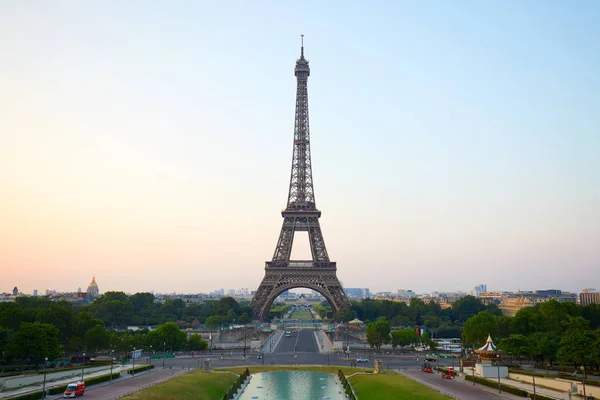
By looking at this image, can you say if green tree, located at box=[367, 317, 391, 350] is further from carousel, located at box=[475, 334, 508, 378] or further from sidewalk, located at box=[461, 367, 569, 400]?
sidewalk, located at box=[461, 367, 569, 400]

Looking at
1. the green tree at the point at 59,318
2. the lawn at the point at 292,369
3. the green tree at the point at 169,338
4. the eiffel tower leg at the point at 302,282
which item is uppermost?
the eiffel tower leg at the point at 302,282

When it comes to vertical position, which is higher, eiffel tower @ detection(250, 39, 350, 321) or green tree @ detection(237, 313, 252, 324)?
eiffel tower @ detection(250, 39, 350, 321)

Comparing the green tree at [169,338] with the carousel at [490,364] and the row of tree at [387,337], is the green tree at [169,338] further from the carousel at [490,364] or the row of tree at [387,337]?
the carousel at [490,364]

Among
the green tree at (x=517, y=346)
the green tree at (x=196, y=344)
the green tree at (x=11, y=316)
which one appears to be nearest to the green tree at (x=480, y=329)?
the green tree at (x=517, y=346)

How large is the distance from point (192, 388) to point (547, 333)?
45014 millimetres

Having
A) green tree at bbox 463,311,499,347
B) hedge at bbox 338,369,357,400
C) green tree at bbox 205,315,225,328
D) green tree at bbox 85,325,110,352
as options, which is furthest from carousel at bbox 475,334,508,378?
green tree at bbox 205,315,225,328

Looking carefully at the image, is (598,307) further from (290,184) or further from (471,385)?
(290,184)

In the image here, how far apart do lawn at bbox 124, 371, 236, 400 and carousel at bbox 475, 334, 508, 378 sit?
24.3 metres

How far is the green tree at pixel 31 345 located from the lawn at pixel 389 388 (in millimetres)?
30717

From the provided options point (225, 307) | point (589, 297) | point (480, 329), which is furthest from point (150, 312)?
point (589, 297)

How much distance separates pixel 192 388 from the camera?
46.6 metres

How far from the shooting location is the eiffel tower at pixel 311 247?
104875 mm

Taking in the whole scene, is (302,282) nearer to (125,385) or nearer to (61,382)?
(125,385)

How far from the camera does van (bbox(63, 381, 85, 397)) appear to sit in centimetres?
4034
